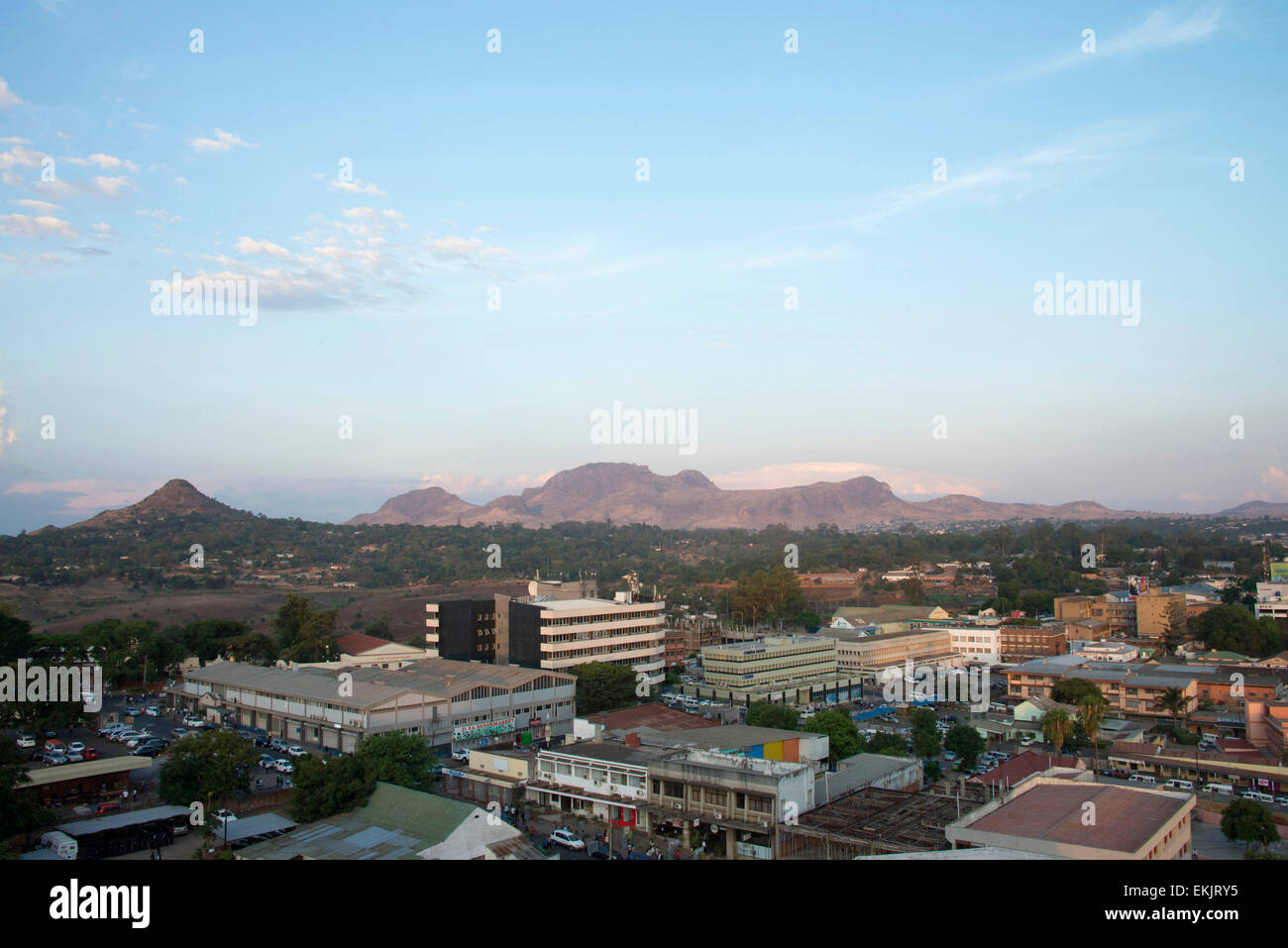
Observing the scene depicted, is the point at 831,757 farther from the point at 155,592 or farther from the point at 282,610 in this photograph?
the point at 155,592

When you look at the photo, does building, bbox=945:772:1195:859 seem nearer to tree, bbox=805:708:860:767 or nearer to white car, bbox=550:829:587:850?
white car, bbox=550:829:587:850

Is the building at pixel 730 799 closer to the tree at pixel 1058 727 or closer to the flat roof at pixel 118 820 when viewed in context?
the flat roof at pixel 118 820

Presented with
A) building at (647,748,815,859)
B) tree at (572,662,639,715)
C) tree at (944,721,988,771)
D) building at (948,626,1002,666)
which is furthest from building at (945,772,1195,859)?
Result: building at (948,626,1002,666)

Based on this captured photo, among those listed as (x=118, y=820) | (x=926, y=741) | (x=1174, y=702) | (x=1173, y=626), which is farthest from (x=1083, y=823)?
(x=1173, y=626)

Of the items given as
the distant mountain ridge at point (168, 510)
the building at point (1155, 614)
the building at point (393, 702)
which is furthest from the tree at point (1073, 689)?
the distant mountain ridge at point (168, 510)
